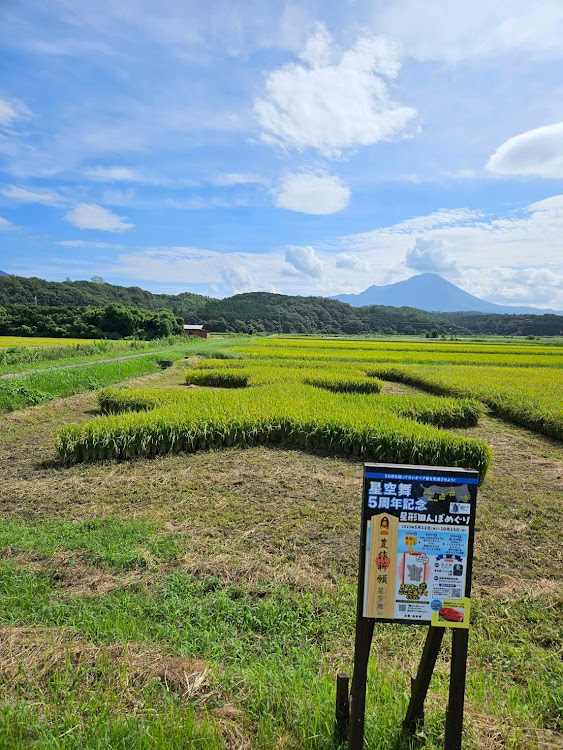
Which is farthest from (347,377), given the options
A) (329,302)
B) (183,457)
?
(329,302)

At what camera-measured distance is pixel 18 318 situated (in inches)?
1982

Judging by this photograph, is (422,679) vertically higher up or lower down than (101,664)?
higher up

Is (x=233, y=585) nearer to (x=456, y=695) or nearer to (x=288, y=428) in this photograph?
(x=456, y=695)

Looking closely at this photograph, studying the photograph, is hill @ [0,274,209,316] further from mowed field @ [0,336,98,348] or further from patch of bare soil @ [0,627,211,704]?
patch of bare soil @ [0,627,211,704]

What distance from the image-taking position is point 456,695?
2.07 meters

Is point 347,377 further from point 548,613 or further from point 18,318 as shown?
point 18,318

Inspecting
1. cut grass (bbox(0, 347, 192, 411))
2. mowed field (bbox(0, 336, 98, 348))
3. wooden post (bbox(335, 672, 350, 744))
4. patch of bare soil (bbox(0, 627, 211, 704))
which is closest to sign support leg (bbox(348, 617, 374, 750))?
wooden post (bbox(335, 672, 350, 744))

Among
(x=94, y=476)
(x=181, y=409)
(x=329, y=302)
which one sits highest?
(x=329, y=302)

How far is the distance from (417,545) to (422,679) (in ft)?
2.57

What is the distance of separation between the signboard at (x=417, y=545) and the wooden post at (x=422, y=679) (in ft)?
0.54

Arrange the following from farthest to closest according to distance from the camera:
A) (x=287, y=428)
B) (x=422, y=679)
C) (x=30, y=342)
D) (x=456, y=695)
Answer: (x=30, y=342) < (x=287, y=428) < (x=422, y=679) < (x=456, y=695)

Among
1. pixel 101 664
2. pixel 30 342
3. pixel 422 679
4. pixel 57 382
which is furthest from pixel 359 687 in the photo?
pixel 30 342

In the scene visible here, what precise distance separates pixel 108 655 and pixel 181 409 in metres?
7.14

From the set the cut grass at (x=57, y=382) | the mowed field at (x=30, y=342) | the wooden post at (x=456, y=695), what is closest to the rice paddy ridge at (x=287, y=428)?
the cut grass at (x=57, y=382)
